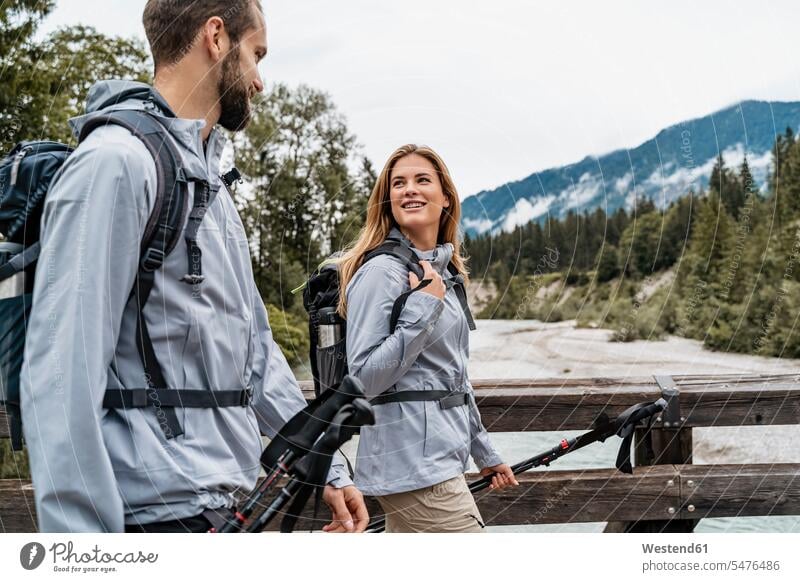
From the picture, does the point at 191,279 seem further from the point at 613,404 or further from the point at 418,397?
the point at 613,404

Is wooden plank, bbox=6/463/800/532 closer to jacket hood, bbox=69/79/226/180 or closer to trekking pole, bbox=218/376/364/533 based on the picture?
trekking pole, bbox=218/376/364/533

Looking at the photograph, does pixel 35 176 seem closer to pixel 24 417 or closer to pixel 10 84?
pixel 24 417

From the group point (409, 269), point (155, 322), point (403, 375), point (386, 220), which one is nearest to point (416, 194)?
point (386, 220)

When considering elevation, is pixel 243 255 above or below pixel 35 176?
below

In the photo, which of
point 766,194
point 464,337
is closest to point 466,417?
point 464,337

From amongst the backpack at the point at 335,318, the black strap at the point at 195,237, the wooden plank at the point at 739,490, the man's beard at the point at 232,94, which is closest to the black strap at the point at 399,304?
the backpack at the point at 335,318

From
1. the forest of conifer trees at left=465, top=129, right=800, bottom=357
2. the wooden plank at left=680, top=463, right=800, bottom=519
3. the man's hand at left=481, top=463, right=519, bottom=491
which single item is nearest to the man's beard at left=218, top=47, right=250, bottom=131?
the forest of conifer trees at left=465, top=129, right=800, bottom=357
